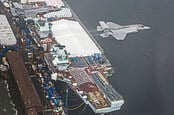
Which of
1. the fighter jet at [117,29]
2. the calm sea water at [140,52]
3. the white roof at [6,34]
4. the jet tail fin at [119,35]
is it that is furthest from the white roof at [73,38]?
the white roof at [6,34]

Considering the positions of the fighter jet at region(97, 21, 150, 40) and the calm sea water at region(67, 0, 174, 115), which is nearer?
the calm sea water at region(67, 0, 174, 115)

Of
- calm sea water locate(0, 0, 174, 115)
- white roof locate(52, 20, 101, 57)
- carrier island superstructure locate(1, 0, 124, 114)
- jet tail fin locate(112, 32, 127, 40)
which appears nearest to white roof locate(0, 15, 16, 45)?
carrier island superstructure locate(1, 0, 124, 114)

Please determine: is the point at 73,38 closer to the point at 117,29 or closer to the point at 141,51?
the point at 117,29

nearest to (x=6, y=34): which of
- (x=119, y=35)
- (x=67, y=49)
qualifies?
(x=67, y=49)

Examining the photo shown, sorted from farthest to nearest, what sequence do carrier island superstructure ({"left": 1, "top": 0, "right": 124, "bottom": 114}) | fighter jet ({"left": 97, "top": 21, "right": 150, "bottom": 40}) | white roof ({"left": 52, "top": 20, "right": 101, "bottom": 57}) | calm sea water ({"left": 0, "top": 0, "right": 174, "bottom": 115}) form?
fighter jet ({"left": 97, "top": 21, "right": 150, "bottom": 40}), white roof ({"left": 52, "top": 20, "right": 101, "bottom": 57}), calm sea water ({"left": 0, "top": 0, "right": 174, "bottom": 115}), carrier island superstructure ({"left": 1, "top": 0, "right": 124, "bottom": 114})

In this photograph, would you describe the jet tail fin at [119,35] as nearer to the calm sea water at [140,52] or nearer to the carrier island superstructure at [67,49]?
the calm sea water at [140,52]

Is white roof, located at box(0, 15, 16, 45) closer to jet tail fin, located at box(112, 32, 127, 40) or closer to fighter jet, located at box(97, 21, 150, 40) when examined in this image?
fighter jet, located at box(97, 21, 150, 40)

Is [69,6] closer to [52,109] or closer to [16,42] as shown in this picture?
[16,42]
